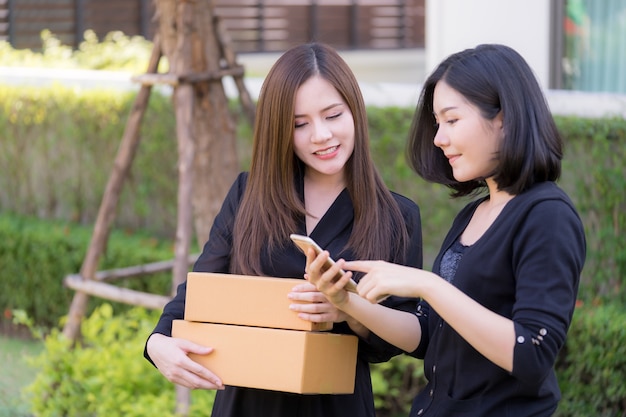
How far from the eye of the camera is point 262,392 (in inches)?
95.6

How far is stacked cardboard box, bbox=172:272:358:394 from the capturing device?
7.10 ft

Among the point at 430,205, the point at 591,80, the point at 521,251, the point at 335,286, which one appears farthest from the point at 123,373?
the point at 591,80

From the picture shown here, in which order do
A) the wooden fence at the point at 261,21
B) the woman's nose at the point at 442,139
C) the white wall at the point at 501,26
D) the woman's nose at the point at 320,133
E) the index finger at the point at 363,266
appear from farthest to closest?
the wooden fence at the point at 261,21
the white wall at the point at 501,26
the woman's nose at the point at 320,133
the woman's nose at the point at 442,139
the index finger at the point at 363,266

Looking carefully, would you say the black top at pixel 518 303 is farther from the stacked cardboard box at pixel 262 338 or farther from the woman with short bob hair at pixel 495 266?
the stacked cardboard box at pixel 262 338

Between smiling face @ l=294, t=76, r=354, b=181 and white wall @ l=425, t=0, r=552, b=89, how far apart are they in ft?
15.2

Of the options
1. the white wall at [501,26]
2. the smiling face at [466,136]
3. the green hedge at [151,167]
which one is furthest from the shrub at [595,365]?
the white wall at [501,26]

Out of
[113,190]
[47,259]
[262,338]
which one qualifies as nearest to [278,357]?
[262,338]

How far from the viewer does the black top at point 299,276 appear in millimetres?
2402

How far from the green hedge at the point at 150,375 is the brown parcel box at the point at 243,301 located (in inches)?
64.2

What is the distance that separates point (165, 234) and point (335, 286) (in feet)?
14.5

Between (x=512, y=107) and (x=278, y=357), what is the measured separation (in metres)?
0.73

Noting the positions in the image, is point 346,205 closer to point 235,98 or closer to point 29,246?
point 235,98

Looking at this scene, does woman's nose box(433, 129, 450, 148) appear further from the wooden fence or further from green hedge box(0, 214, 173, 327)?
the wooden fence

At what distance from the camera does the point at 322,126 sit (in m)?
2.32
